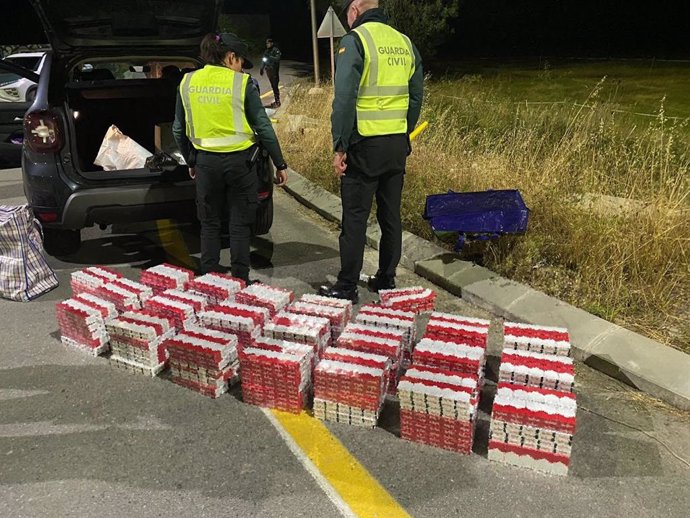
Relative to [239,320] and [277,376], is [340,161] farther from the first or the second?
[277,376]

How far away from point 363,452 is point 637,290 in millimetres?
2291

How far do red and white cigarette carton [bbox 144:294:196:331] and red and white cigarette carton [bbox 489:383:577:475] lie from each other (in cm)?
190

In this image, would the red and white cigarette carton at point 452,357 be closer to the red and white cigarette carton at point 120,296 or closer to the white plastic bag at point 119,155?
the red and white cigarette carton at point 120,296

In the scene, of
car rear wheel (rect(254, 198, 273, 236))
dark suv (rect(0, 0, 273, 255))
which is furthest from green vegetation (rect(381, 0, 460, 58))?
car rear wheel (rect(254, 198, 273, 236))

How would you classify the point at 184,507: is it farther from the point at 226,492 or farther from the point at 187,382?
the point at 187,382

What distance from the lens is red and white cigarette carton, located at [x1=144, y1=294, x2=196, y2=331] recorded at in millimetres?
3389

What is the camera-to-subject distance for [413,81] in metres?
3.84

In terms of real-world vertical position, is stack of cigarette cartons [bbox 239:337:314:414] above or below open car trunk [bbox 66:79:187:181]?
below

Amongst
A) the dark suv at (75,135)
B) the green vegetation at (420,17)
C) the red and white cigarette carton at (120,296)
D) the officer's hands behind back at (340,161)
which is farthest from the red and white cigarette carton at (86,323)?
the green vegetation at (420,17)

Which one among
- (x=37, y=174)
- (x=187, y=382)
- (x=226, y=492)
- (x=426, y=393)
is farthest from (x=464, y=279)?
(x=37, y=174)

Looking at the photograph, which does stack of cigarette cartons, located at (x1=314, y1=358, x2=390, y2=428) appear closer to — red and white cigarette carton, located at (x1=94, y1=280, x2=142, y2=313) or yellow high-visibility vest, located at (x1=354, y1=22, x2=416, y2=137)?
red and white cigarette carton, located at (x1=94, y1=280, x2=142, y2=313)

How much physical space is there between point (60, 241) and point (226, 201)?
5.44 feet

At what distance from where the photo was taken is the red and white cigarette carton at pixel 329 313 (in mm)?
3370

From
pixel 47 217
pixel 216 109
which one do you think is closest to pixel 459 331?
pixel 216 109
